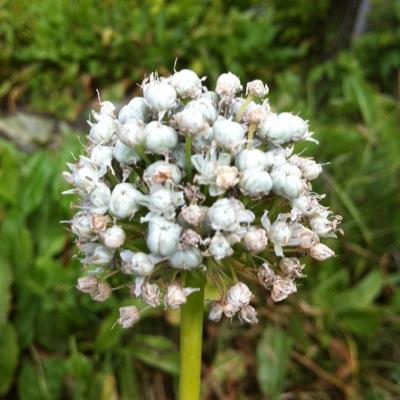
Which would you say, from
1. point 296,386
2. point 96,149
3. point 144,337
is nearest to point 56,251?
point 144,337

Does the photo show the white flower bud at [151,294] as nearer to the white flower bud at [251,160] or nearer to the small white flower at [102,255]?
the small white flower at [102,255]

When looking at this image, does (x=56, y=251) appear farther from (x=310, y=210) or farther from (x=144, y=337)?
(x=310, y=210)

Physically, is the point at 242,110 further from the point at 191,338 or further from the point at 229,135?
the point at 191,338

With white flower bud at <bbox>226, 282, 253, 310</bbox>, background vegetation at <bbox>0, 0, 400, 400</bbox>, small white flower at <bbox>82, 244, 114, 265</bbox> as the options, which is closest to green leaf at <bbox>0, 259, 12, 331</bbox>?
background vegetation at <bbox>0, 0, 400, 400</bbox>

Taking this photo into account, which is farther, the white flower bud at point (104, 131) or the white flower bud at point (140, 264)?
the white flower bud at point (104, 131)

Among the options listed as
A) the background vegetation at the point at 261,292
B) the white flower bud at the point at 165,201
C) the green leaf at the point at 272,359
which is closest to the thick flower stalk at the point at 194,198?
the white flower bud at the point at 165,201

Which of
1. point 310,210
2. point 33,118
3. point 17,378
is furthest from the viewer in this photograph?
point 33,118
